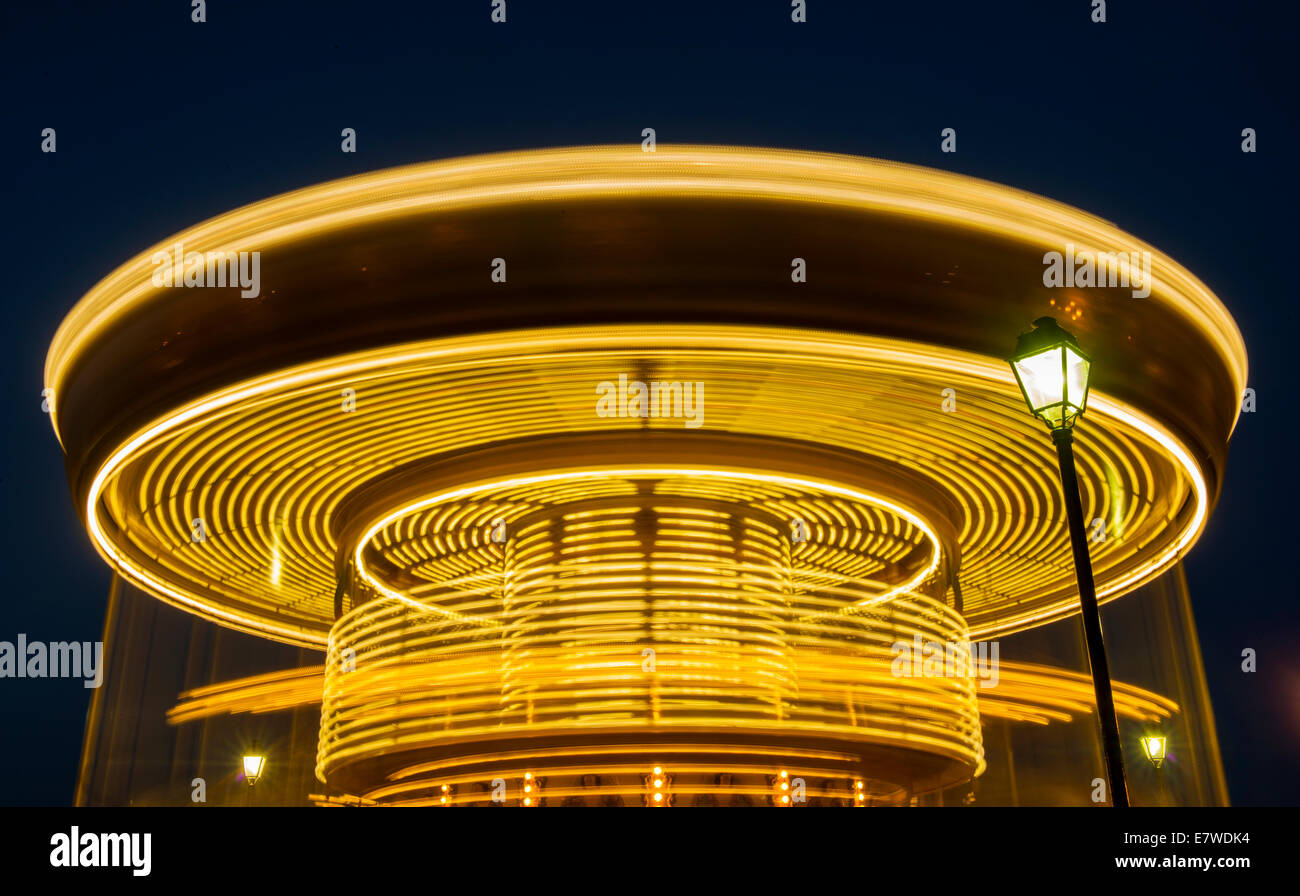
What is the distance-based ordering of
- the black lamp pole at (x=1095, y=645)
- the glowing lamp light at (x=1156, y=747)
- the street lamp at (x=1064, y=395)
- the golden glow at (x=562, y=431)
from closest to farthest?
the black lamp pole at (x=1095, y=645), the street lamp at (x=1064, y=395), the golden glow at (x=562, y=431), the glowing lamp light at (x=1156, y=747)

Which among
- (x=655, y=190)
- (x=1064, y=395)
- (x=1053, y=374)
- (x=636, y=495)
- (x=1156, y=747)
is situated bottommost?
(x=1156, y=747)

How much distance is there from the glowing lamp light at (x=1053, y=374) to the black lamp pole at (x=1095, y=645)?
0.14 metres

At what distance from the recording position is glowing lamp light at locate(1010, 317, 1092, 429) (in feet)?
20.5

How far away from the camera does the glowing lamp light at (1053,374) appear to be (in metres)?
6.25

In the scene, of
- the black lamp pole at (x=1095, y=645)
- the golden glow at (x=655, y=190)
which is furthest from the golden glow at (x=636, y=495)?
the black lamp pole at (x=1095, y=645)

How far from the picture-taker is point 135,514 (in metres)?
11.6

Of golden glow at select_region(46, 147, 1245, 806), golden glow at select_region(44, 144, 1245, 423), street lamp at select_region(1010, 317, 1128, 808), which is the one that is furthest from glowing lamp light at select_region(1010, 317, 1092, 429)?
golden glow at select_region(44, 144, 1245, 423)

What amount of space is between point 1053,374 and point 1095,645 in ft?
5.33

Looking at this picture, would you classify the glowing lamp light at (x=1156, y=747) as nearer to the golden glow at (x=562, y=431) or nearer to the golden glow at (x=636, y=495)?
the golden glow at (x=562, y=431)

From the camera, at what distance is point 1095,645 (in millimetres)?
5750

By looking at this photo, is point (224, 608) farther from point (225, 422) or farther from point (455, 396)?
point (455, 396)

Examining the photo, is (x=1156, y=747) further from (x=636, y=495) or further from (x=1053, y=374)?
(x=1053, y=374)

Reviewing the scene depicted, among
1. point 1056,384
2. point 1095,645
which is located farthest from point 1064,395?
point 1095,645
